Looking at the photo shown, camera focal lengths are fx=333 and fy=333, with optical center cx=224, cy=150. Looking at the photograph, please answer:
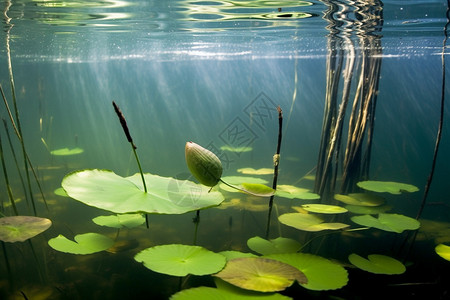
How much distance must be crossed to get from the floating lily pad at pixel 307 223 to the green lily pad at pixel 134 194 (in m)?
0.98

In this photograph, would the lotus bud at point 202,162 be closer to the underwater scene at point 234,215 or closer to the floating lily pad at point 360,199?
the underwater scene at point 234,215

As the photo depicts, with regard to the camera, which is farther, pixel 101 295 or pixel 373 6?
pixel 373 6

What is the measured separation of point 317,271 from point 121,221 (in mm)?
2149

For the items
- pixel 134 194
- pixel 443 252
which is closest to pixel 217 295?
pixel 134 194

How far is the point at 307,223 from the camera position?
3.35 metres

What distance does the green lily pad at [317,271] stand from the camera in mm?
2232

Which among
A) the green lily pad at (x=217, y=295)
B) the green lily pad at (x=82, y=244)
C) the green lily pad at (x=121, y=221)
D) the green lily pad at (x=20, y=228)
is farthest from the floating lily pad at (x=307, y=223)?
the green lily pad at (x=20, y=228)

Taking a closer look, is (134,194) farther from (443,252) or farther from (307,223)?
(443,252)

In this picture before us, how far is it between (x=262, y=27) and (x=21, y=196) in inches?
271

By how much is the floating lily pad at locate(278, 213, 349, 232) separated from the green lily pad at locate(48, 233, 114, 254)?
5.67ft

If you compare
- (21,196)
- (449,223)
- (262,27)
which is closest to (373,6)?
(262,27)

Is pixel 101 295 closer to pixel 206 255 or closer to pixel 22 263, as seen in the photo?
pixel 206 255

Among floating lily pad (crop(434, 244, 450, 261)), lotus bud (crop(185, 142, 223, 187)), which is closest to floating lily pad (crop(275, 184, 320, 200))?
floating lily pad (crop(434, 244, 450, 261))

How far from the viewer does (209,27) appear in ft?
29.8
